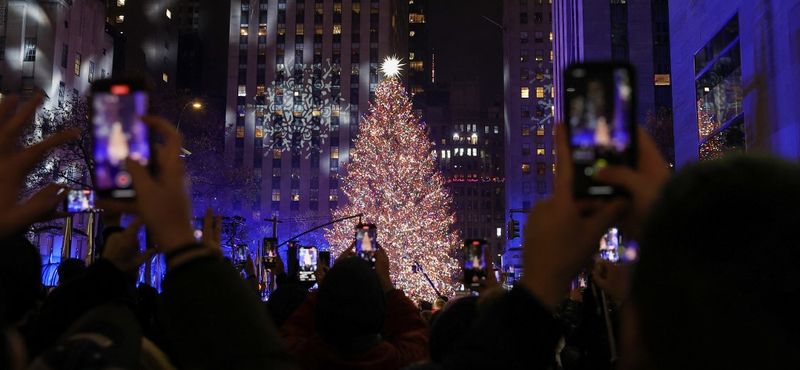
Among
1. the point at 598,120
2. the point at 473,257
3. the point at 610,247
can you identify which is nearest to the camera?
the point at 598,120

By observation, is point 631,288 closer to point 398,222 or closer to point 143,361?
point 143,361

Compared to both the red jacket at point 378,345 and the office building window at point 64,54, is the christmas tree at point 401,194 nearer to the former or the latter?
the office building window at point 64,54

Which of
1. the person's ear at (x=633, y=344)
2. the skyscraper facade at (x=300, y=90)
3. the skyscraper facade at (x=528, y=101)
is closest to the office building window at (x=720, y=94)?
the person's ear at (x=633, y=344)

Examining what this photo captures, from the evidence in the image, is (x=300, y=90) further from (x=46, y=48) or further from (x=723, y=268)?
(x=723, y=268)

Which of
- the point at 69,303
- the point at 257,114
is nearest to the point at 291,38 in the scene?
the point at 257,114

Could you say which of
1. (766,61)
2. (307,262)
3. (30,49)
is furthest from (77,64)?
(766,61)

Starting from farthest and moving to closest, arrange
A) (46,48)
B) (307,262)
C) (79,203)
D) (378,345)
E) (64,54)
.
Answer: (64,54) < (46,48) < (307,262) < (378,345) < (79,203)

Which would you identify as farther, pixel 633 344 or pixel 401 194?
pixel 401 194

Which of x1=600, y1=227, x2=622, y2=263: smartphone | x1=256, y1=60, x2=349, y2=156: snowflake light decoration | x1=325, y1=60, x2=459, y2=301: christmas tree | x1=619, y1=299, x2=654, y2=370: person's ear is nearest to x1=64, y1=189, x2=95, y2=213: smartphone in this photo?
x1=619, y1=299, x2=654, y2=370: person's ear

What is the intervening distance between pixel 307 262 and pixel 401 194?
138 ft

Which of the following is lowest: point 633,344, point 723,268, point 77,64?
point 633,344

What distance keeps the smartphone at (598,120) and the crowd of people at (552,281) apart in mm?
31

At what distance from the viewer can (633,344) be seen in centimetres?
122

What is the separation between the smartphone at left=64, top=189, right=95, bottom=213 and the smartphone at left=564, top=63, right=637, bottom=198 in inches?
111
